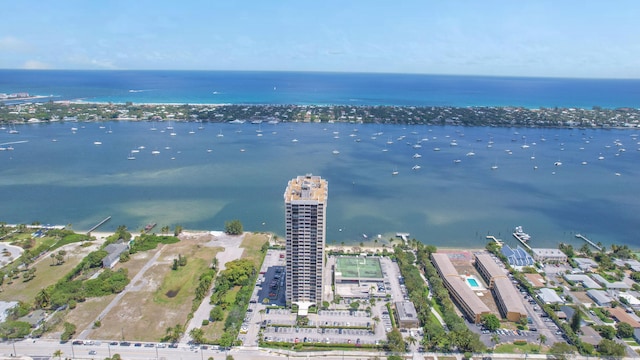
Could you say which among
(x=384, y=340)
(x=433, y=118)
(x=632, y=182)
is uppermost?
(x=433, y=118)

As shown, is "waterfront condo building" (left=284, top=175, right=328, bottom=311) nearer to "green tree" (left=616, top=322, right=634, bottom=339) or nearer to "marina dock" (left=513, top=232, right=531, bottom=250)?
"green tree" (left=616, top=322, right=634, bottom=339)

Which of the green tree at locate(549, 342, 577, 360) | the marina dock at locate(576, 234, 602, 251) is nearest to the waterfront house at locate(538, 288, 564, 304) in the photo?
the green tree at locate(549, 342, 577, 360)

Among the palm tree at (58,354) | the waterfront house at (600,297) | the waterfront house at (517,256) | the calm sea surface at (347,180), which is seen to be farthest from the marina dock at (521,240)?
the palm tree at (58,354)

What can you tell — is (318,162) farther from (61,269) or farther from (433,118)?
(433,118)

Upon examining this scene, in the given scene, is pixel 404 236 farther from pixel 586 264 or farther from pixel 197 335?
pixel 197 335

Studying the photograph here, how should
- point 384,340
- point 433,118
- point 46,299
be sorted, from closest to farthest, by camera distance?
point 384,340, point 46,299, point 433,118

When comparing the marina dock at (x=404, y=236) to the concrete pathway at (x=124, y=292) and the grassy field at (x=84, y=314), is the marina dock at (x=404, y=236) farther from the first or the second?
the grassy field at (x=84, y=314)

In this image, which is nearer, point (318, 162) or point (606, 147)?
point (318, 162)

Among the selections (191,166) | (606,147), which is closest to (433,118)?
(606,147)
